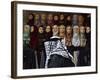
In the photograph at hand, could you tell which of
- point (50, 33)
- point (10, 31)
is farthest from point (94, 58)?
point (10, 31)

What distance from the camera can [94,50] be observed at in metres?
2.00

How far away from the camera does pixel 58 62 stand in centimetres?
187

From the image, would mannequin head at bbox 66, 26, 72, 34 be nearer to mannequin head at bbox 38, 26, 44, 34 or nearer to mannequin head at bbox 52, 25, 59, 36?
mannequin head at bbox 52, 25, 59, 36

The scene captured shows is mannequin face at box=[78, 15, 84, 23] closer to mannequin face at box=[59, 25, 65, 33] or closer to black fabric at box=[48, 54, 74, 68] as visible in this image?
mannequin face at box=[59, 25, 65, 33]

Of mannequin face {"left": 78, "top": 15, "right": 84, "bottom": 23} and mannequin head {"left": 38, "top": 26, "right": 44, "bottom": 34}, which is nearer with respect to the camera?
mannequin head {"left": 38, "top": 26, "right": 44, "bottom": 34}

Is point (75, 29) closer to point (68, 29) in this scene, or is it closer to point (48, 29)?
point (68, 29)

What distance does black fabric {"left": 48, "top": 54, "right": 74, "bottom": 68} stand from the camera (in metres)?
1.84

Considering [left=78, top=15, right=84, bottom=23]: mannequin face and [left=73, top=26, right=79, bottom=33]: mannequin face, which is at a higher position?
[left=78, top=15, right=84, bottom=23]: mannequin face

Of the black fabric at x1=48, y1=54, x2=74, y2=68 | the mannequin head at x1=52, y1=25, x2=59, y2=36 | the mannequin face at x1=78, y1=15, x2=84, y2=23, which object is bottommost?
the black fabric at x1=48, y1=54, x2=74, y2=68

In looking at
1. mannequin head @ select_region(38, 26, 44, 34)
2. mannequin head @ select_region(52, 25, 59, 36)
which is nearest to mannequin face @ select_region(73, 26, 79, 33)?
mannequin head @ select_region(52, 25, 59, 36)

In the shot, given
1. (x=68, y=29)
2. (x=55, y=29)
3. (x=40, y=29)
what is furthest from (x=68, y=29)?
(x=40, y=29)

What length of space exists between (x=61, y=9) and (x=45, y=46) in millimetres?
301

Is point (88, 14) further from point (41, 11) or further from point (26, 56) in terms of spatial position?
point (26, 56)

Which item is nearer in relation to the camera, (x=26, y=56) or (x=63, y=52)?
(x=26, y=56)
